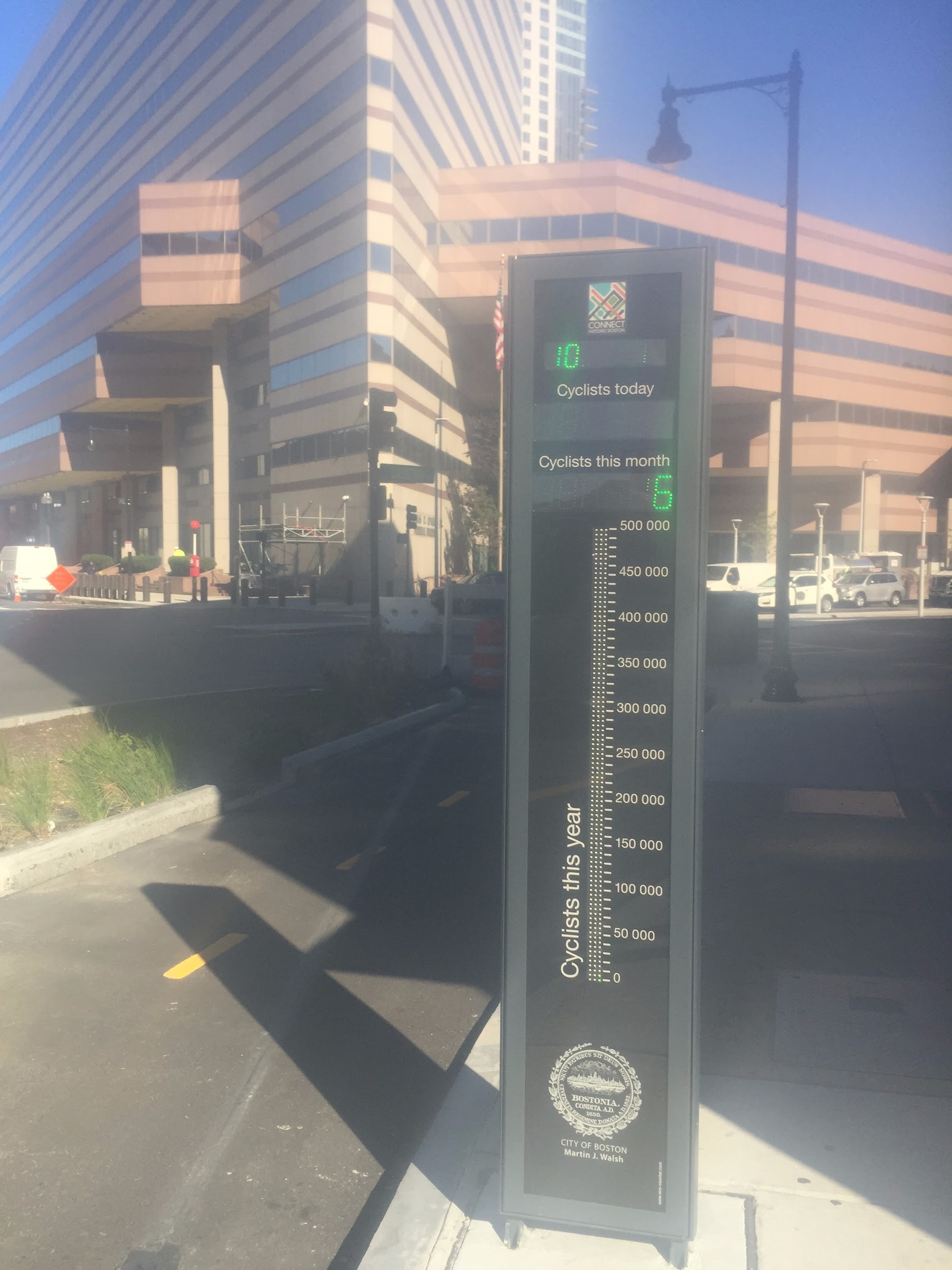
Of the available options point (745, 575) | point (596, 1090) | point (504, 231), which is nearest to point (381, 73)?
point (504, 231)

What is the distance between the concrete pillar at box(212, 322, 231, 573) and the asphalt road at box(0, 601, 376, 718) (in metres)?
25.6

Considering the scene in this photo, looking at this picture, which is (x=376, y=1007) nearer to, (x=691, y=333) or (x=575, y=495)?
(x=575, y=495)

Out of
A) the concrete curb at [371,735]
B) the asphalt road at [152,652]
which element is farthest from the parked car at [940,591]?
the concrete curb at [371,735]

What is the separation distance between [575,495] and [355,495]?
51634 millimetres

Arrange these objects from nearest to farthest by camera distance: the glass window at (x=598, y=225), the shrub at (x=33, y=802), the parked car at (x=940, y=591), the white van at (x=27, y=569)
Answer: the shrub at (x=33, y=802)
the white van at (x=27, y=569)
the parked car at (x=940, y=591)
the glass window at (x=598, y=225)

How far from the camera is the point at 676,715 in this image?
275cm

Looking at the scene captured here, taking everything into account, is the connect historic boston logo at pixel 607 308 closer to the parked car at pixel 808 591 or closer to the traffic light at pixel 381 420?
the traffic light at pixel 381 420

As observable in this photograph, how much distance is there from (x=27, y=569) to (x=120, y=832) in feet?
124

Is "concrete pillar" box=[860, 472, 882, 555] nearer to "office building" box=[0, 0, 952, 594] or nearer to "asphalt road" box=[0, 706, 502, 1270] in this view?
"office building" box=[0, 0, 952, 594]

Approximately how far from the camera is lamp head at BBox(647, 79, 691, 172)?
48.0 feet

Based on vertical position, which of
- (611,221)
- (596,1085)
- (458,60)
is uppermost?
(458,60)

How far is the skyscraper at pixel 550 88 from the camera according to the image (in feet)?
598

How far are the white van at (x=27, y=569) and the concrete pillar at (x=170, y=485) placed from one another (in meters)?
22.6

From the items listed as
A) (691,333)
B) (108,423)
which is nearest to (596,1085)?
(691,333)
